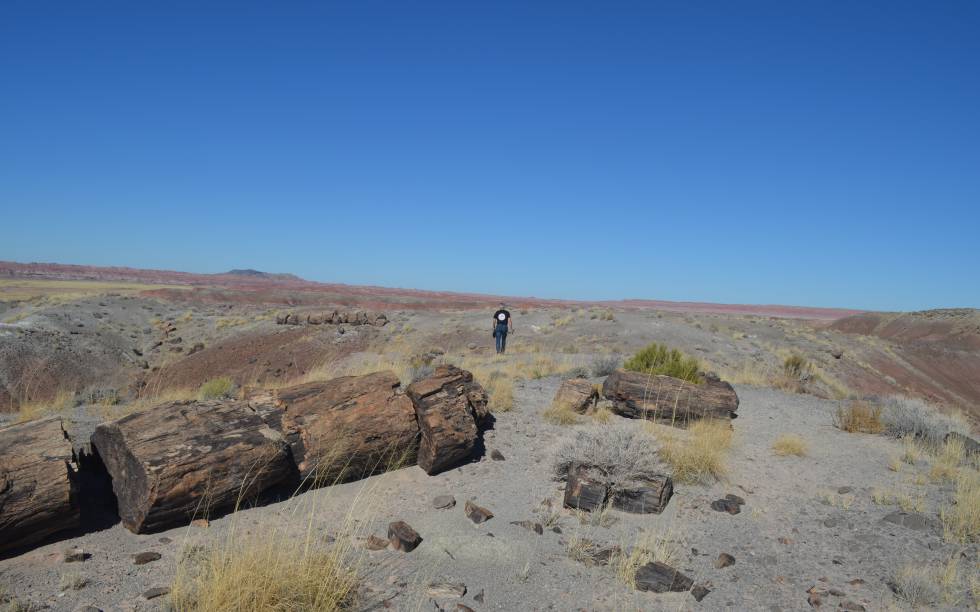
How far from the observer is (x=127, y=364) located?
21.6 m

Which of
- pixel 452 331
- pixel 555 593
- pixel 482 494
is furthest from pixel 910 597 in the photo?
pixel 452 331

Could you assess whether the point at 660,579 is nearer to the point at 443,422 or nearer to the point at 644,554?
the point at 644,554

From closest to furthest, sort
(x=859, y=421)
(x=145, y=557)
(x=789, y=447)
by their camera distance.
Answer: (x=145, y=557), (x=789, y=447), (x=859, y=421)

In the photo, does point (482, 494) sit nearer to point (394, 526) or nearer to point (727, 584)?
point (394, 526)

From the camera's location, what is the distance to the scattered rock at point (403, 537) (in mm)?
4656

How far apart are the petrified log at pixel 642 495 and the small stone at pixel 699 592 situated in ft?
4.97

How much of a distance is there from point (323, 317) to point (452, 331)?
25.5ft

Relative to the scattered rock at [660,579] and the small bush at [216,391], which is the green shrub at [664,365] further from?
the small bush at [216,391]

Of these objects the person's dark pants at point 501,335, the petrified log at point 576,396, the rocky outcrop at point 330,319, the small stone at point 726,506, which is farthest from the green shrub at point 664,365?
the rocky outcrop at point 330,319

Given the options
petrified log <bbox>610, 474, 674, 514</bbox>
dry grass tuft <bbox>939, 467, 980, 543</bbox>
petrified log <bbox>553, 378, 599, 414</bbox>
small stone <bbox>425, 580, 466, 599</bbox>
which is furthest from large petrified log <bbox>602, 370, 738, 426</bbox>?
small stone <bbox>425, 580, 466, 599</bbox>

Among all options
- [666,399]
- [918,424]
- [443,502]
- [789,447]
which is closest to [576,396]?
[666,399]

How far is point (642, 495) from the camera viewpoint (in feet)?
19.0

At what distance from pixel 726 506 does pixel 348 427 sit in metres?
4.37

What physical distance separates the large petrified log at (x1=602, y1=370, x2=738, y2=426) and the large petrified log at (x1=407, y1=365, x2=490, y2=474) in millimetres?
3400
